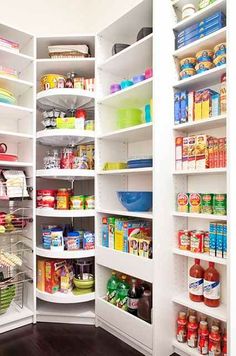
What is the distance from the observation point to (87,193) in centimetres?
238

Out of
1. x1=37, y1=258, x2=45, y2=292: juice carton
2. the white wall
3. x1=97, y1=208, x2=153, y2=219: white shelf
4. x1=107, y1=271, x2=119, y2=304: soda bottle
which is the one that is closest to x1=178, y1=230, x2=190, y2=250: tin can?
x1=97, y1=208, x2=153, y2=219: white shelf

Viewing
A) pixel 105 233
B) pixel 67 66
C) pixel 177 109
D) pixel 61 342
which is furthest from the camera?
pixel 67 66

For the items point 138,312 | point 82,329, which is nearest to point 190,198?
point 138,312

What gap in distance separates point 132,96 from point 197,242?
1.07 metres

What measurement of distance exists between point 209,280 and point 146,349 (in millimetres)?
569

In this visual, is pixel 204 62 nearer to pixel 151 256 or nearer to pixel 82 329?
pixel 151 256

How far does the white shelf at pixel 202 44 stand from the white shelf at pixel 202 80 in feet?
0.55

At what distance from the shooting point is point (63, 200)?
78.7 inches

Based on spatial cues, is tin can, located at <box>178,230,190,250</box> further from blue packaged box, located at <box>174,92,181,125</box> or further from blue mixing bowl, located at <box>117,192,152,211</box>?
blue packaged box, located at <box>174,92,181,125</box>

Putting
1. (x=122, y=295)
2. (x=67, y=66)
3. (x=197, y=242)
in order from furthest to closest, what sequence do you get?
(x=67, y=66)
(x=122, y=295)
(x=197, y=242)

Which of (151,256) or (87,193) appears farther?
(87,193)

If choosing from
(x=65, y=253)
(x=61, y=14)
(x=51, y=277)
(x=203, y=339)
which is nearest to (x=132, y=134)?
(x=65, y=253)

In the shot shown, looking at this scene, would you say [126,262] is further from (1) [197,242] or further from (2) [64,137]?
(2) [64,137]

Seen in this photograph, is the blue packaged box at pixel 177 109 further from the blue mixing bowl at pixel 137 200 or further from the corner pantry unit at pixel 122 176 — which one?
the blue mixing bowl at pixel 137 200
